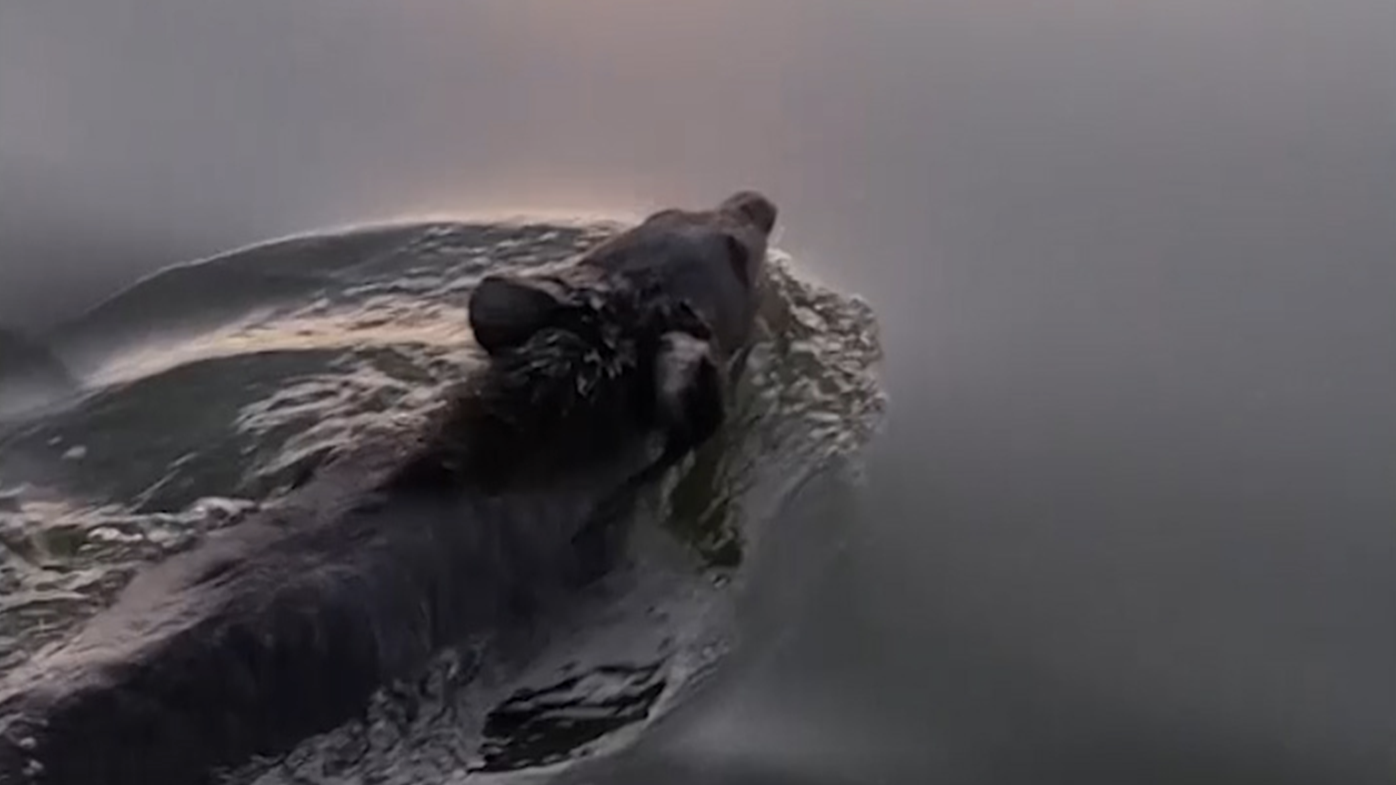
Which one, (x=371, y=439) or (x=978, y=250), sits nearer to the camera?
(x=371, y=439)

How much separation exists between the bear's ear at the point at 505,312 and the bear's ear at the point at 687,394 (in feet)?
0.97

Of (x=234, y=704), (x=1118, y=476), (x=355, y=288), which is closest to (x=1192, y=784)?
(x=1118, y=476)

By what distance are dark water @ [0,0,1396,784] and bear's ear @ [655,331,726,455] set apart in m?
0.31

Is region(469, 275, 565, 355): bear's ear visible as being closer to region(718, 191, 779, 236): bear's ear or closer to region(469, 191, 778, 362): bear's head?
region(469, 191, 778, 362): bear's head

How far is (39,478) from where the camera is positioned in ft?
17.9

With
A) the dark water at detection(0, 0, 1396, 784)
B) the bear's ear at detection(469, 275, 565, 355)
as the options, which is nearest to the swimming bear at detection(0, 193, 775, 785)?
the bear's ear at detection(469, 275, 565, 355)

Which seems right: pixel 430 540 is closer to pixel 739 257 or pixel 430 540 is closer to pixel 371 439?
pixel 371 439

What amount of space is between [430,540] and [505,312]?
0.85 meters

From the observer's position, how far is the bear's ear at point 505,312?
5672 mm

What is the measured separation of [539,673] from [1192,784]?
50.9 inches

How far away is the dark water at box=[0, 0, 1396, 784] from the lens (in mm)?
5219

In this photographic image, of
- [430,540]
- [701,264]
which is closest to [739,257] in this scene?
[701,264]

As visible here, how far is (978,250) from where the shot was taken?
6418 mm

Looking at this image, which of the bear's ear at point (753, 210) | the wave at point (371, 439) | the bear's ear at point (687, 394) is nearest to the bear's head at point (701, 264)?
the bear's ear at point (753, 210)
